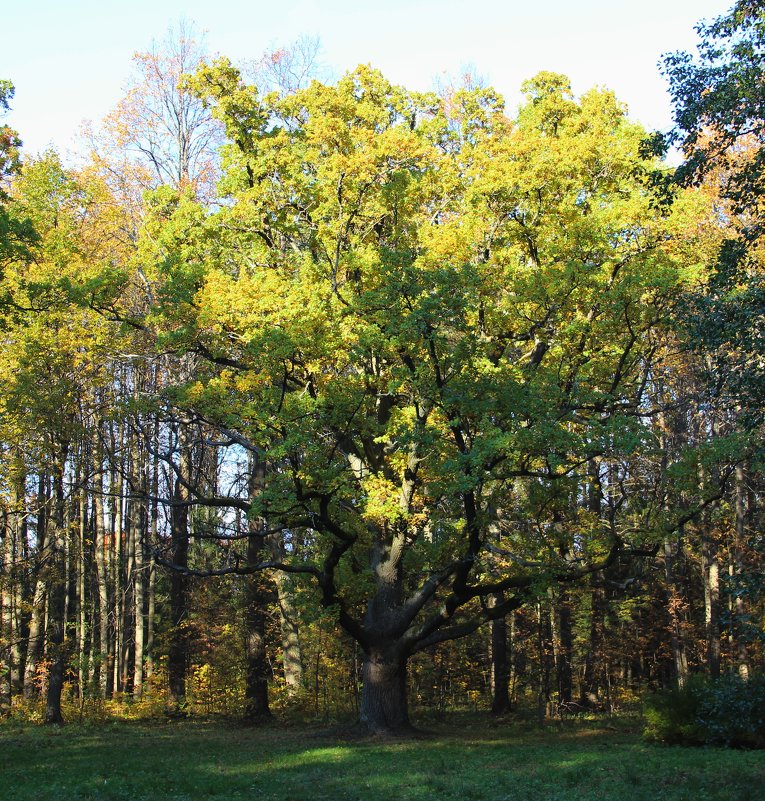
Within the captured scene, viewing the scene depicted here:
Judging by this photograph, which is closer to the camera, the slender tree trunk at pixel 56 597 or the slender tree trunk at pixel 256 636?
the slender tree trunk at pixel 56 597

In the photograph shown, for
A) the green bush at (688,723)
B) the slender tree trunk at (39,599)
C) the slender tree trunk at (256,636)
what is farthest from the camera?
the slender tree trunk at (256,636)

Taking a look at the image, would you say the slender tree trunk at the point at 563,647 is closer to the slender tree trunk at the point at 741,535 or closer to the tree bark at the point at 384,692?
the slender tree trunk at the point at 741,535

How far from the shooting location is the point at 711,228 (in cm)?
1931

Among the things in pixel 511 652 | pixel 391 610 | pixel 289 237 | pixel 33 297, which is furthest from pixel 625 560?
pixel 33 297

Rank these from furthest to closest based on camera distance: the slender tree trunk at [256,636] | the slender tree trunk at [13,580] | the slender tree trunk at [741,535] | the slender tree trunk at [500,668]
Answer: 1. the slender tree trunk at [256,636]
2. the slender tree trunk at [500,668]
3. the slender tree trunk at [13,580]
4. the slender tree trunk at [741,535]

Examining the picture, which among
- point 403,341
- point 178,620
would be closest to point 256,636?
point 178,620

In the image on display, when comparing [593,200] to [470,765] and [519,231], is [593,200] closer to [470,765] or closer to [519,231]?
[519,231]

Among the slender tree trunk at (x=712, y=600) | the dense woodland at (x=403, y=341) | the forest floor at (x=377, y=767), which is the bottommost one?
the forest floor at (x=377, y=767)

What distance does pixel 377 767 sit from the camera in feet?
44.2

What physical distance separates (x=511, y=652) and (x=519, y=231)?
1657cm

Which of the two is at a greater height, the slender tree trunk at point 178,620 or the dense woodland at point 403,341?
the dense woodland at point 403,341

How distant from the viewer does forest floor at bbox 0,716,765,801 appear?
35.8 ft

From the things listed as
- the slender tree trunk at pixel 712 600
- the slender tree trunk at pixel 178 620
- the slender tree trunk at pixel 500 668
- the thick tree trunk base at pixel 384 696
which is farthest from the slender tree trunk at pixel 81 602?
the slender tree trunk at pixel 712 600

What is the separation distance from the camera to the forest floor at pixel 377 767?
35.8 feet
